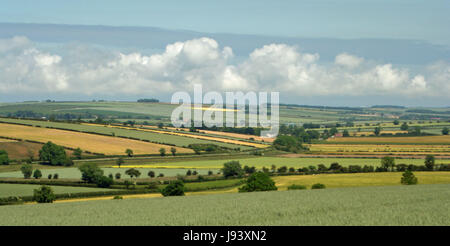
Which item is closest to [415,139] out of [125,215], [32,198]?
[32,198]

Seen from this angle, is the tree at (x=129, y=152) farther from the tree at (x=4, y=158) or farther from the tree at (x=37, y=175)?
the tree at (x=37, y=175)

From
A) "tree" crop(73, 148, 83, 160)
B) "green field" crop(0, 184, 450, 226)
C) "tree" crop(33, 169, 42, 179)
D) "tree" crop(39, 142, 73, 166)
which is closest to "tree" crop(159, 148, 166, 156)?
"tree" crop(73, 148, 83, 160)

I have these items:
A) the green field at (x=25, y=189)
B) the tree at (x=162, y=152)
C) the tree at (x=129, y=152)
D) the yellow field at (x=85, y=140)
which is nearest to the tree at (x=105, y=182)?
the green field at (x=25, y=189)

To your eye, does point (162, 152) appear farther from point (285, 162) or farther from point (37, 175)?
point (37, 175)

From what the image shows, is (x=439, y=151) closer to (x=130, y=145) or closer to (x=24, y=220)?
(x=130, y=145)

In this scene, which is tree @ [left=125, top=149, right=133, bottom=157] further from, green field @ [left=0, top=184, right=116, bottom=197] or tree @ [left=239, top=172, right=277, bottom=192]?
tree @ [left=239, top=172, right=277, bottom=192]
